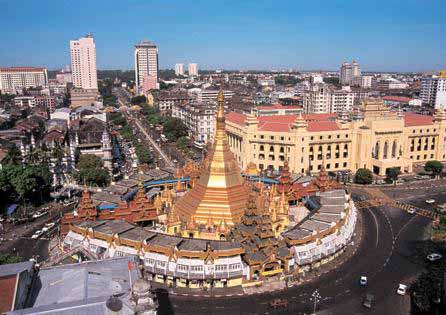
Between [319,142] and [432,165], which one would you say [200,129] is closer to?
[319,142]

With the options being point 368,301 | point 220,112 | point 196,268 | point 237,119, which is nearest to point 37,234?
point 196,268

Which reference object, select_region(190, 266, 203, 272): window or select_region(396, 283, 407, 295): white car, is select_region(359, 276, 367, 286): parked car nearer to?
select_region(396, 283, 407, 295): white car

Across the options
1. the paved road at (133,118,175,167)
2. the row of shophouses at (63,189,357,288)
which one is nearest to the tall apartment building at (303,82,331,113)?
the paved road at (133,118,175,167)

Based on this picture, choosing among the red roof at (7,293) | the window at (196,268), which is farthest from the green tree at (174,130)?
the red roof at (7,293)

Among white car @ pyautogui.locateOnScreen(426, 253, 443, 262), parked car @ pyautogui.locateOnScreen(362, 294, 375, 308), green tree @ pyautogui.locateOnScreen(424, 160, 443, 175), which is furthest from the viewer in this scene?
green tree @ pyautogui.locateOnScreen(424, 160, 443, 175)

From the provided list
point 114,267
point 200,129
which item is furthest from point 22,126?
point 114,267

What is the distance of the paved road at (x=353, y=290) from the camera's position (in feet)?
126

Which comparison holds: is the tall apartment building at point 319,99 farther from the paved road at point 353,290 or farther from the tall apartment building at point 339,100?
the paved road at point 353,290

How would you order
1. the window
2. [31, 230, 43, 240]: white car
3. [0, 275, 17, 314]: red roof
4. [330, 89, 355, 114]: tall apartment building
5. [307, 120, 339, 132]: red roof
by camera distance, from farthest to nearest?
[330, 89, 355, 114]: tall apartment building, [307, 120, 339, 132]: red roof, [31, 230, 43, 240]: white car, the window, [0, 275, 17, 314]: red roof

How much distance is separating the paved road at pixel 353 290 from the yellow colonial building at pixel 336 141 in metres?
36.7

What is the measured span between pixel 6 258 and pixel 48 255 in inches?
431

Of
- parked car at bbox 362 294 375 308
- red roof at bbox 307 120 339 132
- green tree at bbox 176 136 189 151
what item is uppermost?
red roof at bbox 307 120 339 132

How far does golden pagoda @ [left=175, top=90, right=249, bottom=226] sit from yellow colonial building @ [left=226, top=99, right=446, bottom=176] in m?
37.7

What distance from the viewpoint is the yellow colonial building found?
295 feet
